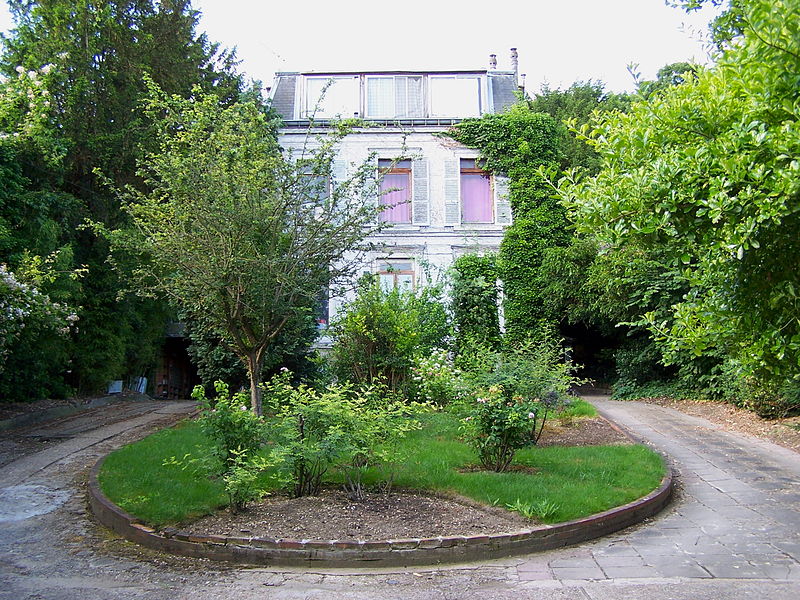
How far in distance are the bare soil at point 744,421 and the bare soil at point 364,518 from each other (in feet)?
23.0

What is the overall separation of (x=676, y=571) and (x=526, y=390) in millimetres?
3530

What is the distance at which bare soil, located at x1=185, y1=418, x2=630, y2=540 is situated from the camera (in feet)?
20.6

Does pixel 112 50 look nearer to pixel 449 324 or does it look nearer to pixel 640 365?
pixel 449 324

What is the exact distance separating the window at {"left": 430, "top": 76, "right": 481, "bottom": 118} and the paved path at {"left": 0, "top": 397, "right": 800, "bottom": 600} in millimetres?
16369

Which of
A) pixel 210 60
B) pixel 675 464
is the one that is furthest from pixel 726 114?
pixel 210 60

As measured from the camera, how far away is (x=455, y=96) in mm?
22203

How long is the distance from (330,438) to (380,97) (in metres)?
17.6

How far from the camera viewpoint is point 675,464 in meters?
10.1

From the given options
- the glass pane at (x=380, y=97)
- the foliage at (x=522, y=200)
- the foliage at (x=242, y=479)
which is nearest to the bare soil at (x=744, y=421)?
the foliage at (x=522, y=200)

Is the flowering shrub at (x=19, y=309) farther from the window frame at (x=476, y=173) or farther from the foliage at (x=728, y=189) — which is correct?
the window frame at (x=476, y=173)

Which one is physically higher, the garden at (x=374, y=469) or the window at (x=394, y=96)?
the window at (x=394, y=96)

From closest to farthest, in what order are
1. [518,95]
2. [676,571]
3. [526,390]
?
1. [676,571]
2. [526,390]
3. [518,95]

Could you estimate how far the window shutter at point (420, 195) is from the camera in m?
20.9

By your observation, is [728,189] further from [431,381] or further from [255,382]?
[431,381]
